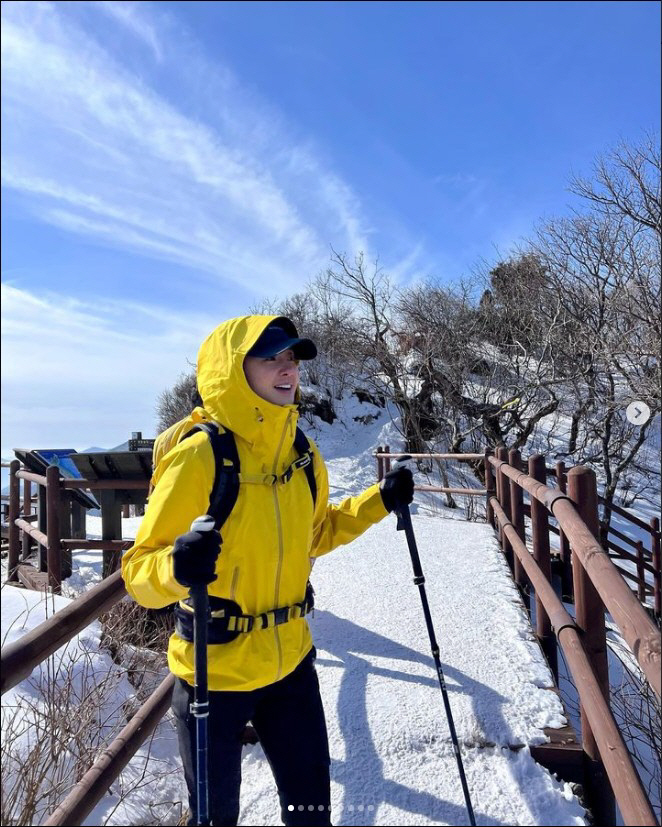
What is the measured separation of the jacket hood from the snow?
4.63ft

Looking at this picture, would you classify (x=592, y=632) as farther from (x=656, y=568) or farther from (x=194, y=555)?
(x=656, y=568)

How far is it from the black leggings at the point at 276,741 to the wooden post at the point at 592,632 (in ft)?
4.11

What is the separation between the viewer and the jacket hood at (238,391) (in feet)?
6.28

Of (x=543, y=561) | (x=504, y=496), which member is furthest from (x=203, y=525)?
(x=504, y=496)

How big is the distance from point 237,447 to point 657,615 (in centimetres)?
957

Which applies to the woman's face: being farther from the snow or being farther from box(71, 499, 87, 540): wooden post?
box(71, 499, 87, 540): wooden post

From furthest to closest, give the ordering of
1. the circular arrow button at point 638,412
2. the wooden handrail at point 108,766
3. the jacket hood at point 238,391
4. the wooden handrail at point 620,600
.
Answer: the circular arrow button at point 638,412
the jacket hood at point 238,391
the wooden handrail at point 108,766
the wooden handrail at point 620,600

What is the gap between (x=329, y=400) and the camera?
78.2ft

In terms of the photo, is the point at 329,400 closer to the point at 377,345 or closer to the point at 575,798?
the point at 377,345

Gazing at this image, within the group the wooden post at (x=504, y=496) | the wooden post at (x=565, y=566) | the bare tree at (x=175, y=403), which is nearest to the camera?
the wooden post at (x=504, y=496)

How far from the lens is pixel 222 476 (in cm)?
183

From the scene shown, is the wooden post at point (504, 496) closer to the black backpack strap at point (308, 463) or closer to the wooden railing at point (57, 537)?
the wooden railing at point (57, 537)

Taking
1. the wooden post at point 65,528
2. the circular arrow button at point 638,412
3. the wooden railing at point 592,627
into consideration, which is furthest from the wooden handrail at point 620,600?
the circular arrow button at point 638,412

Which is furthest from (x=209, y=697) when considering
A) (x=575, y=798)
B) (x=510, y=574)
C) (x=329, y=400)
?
(x=329, y=400)
